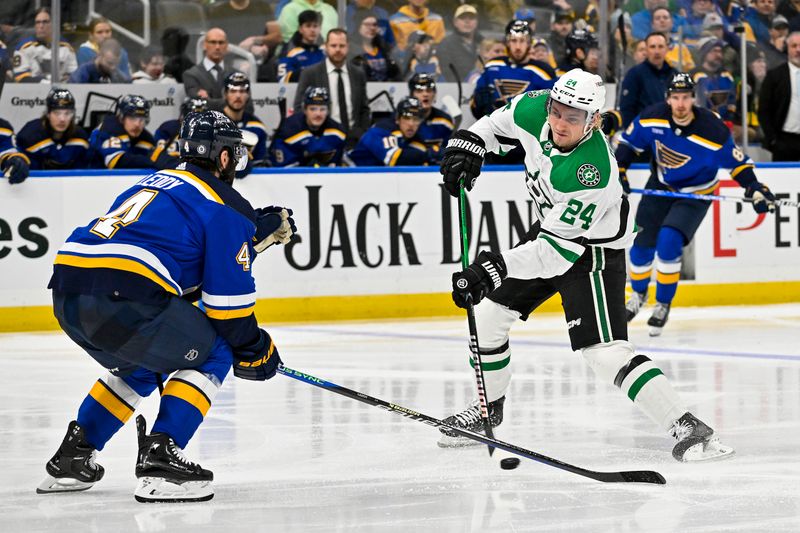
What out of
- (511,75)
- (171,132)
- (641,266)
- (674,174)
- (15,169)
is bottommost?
(641,266)

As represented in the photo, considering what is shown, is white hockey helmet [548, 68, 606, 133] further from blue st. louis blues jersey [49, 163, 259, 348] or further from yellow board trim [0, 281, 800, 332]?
yellow board trim [0, 281, 800, 332]

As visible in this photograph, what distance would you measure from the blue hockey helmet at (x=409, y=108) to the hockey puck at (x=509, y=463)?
489 cm

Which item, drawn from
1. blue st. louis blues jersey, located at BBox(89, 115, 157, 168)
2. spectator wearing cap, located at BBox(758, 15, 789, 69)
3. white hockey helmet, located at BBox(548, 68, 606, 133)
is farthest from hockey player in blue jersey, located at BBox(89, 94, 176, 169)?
spectator wearing cap, located at BBox(758, 15, 789, 69)

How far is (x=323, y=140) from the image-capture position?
848 cm

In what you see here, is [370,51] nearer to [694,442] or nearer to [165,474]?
[694,442]

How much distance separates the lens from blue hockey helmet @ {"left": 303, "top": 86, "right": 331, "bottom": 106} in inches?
329

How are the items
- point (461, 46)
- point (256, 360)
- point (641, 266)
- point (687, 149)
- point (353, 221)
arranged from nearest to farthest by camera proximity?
1. point (256, 360)
2. point (687, 149)
3. point (641, 266)
4. point (353, 221)
5. point (461, 46)

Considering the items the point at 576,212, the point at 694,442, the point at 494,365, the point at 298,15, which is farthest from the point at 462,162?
the point at 298,15

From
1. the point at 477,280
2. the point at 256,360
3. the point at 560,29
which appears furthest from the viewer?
the point at 560,29

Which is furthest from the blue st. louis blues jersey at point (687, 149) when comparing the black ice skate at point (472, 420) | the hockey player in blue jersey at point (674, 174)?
the black ice skate at point (472, 420)

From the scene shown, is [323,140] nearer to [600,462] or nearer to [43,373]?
[43,373]

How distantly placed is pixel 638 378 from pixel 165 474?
4.93ft

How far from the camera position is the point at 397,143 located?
28.0 ft

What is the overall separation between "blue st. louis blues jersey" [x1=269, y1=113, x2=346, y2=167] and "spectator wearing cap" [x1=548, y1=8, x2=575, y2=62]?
1.97m
